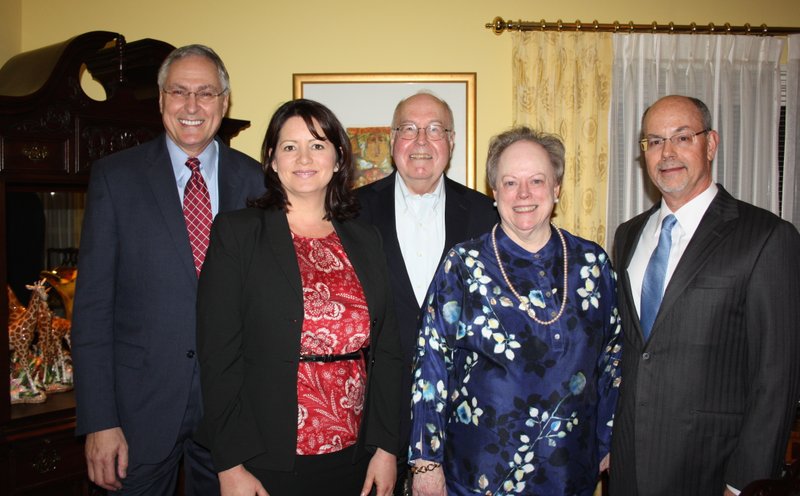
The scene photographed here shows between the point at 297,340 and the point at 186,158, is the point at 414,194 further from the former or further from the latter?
the point at 297,340

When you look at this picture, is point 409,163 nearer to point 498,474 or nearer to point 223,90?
point 223,90

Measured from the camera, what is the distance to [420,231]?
254cm

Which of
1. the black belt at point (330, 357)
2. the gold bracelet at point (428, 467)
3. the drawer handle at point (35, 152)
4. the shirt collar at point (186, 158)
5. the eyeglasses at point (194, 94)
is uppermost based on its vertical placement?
the eyeglasses at point (194, 94)

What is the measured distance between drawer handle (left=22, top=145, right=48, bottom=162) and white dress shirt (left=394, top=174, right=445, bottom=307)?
143 centimetres

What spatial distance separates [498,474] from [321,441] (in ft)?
1.86

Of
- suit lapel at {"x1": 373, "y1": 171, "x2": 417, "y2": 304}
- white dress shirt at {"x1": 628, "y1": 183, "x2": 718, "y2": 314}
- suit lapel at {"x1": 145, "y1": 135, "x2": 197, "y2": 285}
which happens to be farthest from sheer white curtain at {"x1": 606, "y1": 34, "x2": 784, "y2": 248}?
suit lapel at {"x1": 145, "y1": 135, "x2": 197, "y2": 285}

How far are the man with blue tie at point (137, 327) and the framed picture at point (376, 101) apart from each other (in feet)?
5.43

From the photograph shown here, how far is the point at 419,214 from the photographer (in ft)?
8.48

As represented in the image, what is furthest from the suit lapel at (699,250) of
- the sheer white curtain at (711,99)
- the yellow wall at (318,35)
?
the yellow wall at (318,35)

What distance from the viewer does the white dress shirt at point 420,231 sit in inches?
97.8

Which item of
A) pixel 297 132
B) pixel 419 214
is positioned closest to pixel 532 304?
pixel 419 214

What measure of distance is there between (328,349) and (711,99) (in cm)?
307

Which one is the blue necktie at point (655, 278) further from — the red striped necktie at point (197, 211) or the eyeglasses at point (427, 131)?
the red striped necktie at point (197, 211)

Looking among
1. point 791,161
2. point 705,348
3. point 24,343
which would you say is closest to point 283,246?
point 705,348
